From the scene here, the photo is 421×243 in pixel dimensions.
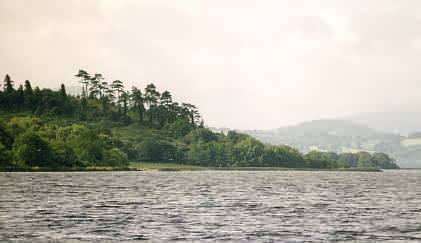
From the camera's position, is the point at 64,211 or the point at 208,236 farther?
the point at 64,211

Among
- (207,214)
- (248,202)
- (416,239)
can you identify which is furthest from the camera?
(248,202)

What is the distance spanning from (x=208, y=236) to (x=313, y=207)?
33.5 meters

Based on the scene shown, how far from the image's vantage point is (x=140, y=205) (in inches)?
3091

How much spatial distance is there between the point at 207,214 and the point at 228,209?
7653mm

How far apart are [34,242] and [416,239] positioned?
29442mm

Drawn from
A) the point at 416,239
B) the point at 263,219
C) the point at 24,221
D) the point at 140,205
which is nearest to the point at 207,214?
the point at 263,219

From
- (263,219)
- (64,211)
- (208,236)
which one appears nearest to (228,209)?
(263,219)

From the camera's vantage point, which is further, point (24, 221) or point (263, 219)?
point (263, 219)

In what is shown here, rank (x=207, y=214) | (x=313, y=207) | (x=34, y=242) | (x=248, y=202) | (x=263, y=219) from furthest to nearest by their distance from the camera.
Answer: (x=248, y=202) < (x=313, y=207) < (x=207, y=214) < (x=263, y=219) < (x=34, y=242)

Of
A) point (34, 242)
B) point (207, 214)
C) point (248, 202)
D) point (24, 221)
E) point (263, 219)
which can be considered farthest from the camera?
point (248, 202)

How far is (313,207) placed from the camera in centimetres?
7831

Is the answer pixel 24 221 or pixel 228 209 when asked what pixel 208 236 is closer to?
pixel 24 221

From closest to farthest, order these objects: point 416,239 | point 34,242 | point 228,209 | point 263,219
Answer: point 34,242 → point 416,239 → point 263,219 → point 228,209

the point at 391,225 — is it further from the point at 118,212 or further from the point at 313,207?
the point at 118,212
